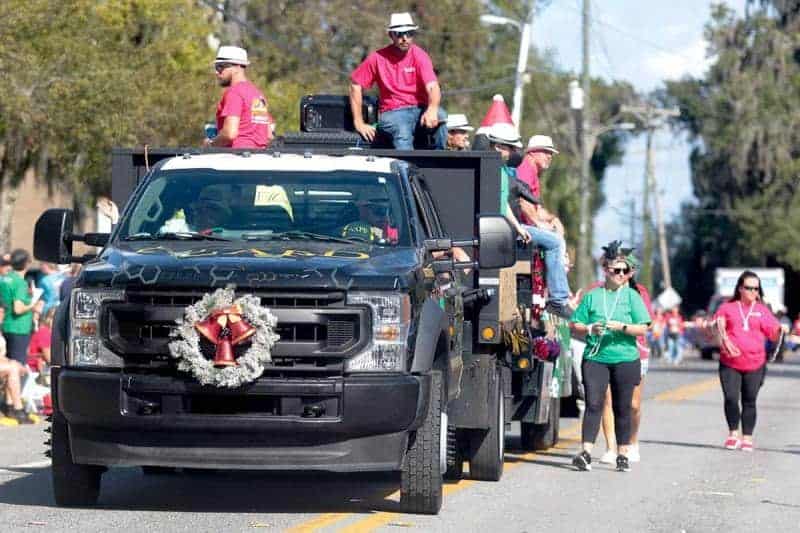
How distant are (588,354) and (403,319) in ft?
15.1

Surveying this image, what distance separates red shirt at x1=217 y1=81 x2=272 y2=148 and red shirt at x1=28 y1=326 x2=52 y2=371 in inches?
307

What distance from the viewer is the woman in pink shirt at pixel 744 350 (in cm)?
1703

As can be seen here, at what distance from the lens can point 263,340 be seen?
9.85 meters

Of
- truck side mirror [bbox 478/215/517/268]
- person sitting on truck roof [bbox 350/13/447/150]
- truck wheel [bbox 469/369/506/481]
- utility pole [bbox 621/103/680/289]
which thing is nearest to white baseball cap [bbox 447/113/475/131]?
person sitting on truck roof [bbox 350/13/447/150]

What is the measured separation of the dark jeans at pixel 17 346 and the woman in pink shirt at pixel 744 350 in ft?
25.5

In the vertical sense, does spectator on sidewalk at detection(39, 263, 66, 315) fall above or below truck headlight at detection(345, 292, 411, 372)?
below

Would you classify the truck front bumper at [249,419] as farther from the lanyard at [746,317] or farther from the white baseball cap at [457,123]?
the lanyard at [746,317]

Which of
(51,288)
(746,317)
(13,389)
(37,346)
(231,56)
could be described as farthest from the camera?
(51,288)

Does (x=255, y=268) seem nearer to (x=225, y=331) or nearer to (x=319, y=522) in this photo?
(x=225, y=331)

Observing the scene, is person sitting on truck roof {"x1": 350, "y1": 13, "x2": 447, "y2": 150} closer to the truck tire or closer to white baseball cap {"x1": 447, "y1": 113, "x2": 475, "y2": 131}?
white baseball cap {"x1": 447, "y1": 113, "x2": 475, "y2": 131}

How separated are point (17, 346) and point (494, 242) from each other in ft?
34.6

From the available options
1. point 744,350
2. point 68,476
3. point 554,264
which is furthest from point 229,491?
point 744,350

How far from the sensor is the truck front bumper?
392 inches

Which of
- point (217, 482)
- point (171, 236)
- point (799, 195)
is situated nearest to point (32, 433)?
point (217, 482)
